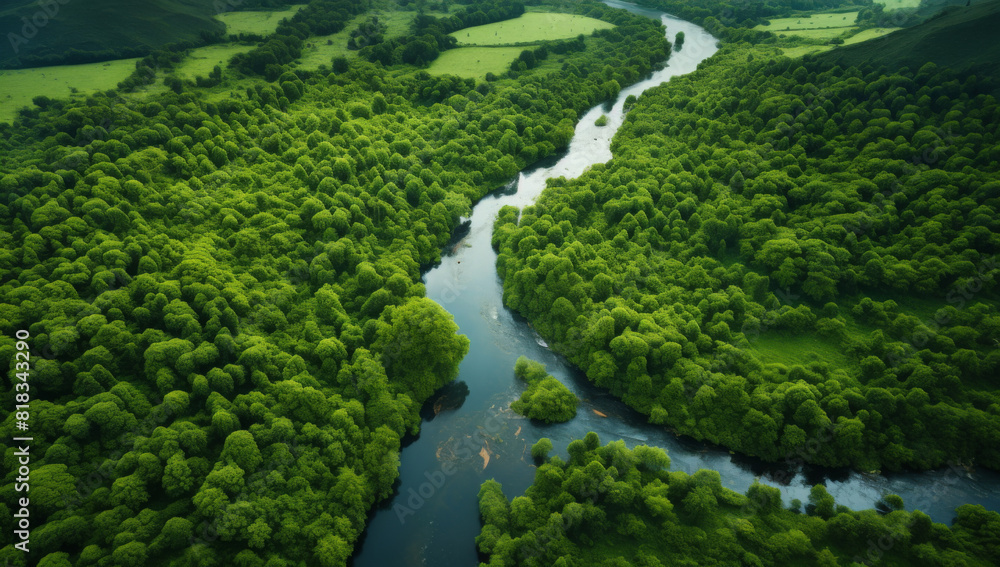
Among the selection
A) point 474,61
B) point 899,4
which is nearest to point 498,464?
point 474,61

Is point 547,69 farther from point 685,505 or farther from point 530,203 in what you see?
point 685,505

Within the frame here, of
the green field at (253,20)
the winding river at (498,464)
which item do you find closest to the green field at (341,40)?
the green field at (253,20)

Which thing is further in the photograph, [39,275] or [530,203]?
[530,203]

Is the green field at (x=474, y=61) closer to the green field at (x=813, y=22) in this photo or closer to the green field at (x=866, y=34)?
the green field at (x=813, y=22)

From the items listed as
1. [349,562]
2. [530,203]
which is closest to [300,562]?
[349,562]

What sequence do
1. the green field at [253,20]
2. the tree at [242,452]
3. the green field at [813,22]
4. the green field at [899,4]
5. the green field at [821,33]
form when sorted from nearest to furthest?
1. the tree at [242,452]
2. the green field at [821,33]
3. the green field at [253,20]
4. the green field at [813,22]
5. the green field at [899,4]

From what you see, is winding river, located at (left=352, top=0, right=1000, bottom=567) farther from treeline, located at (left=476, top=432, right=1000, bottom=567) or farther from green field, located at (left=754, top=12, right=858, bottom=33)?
green field, located at (left=754, top=12, right=858, bottom=33)
